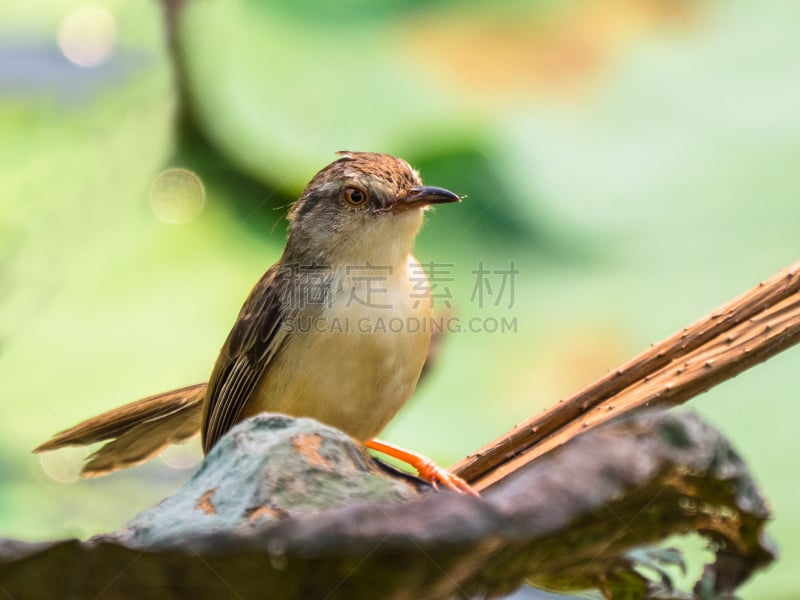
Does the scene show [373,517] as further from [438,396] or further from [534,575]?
[438,396]

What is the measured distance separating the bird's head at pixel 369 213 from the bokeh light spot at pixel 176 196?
123 centimetres

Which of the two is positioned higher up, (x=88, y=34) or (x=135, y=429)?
(x=88, y=34)

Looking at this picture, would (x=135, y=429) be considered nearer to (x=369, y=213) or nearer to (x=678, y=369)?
(x=369, y=213)

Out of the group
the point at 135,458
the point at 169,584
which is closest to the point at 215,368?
the point at 135,458

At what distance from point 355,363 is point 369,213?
574 millimetres

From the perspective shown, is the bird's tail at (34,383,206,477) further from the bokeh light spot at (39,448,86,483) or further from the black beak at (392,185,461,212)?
the black beak at (392,185,461,212)

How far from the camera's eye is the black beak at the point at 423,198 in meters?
3.45

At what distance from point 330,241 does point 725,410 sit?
142cm

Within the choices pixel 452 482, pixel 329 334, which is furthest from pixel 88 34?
pixel 452 482

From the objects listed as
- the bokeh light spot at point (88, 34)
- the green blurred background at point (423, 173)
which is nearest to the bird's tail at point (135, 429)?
the green blurred background at point (423, 173)

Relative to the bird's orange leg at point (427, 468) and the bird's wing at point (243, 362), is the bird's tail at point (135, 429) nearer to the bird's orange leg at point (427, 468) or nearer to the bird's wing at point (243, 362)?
the bird's wing at point (243, 362)

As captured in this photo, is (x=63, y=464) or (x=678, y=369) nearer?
(x=678, y=369)

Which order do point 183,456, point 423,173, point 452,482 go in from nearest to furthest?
point 452,482, point 183,456, point 423,173

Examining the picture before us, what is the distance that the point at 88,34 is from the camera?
5.18 meters
